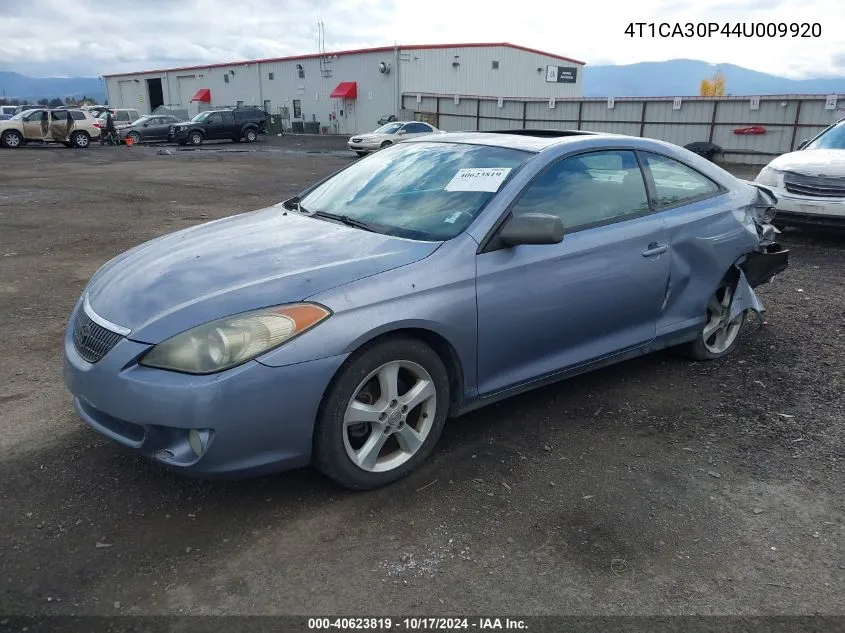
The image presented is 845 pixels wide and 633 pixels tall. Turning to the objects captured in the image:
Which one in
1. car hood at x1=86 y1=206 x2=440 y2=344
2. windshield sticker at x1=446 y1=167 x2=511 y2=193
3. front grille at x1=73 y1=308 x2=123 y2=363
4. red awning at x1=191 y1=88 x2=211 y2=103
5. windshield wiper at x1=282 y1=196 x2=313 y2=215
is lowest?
front grille at x1=73 y1=308 x2=123 y2=363

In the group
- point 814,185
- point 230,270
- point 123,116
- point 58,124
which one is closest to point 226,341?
point 230,270

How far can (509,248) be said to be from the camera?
3316 millimetres

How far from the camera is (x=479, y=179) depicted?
11.8 feet

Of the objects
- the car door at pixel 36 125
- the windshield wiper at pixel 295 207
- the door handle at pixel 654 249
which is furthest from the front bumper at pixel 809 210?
the car door at pixel 36 125

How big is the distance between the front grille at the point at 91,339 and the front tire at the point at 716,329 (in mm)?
A: 3651

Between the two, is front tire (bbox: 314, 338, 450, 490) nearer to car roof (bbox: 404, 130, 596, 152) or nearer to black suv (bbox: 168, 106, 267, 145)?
car roof (bbox: 404, 130, 596, 152)

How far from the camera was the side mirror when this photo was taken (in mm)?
3201

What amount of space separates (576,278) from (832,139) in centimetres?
776

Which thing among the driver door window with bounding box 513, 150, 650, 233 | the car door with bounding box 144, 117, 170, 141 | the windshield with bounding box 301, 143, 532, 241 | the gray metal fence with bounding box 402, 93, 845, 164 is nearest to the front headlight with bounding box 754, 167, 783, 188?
the driver door window with bounding box 513, 150, 650, 233

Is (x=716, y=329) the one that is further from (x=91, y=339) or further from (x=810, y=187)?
(x=810, y=187)

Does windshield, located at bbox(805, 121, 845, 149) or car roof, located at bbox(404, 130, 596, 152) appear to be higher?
car roof, located at bbox(404, 130, 596, 152)

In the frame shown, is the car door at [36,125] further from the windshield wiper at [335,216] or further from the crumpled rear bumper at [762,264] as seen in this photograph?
the crumpled rear bumper at [762,264]

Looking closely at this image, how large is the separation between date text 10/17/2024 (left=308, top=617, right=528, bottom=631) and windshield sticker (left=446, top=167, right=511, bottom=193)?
2059 millimetres

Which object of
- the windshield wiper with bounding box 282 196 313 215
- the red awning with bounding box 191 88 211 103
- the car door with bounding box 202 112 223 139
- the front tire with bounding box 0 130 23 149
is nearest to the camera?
the windshield wiper with bounding box 282 196 313 215
